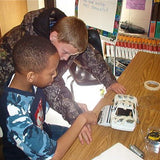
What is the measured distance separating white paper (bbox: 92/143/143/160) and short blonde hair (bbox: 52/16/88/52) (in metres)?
0.54

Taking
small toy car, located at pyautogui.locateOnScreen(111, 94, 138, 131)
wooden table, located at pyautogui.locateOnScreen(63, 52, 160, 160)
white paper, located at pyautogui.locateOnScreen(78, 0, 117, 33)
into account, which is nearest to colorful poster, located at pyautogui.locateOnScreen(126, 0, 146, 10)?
white paper, located at pyautogui.locateOnScreen(78, 0, 117, 33)

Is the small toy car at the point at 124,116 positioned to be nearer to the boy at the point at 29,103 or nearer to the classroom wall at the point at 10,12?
the boy at the point at 29,103

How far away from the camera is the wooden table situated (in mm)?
849

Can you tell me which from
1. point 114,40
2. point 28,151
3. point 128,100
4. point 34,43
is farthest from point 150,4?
point 28,151

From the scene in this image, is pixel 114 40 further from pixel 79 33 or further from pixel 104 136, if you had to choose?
pixel 104 136

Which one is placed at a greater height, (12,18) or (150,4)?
(150,4)

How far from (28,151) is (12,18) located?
10.2 ft

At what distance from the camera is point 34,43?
85 cm

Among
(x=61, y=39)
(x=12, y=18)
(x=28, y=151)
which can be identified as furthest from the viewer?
(x=12, y=18)

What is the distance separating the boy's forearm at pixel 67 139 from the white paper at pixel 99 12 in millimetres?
1314

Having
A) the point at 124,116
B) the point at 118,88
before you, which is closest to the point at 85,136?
the point at 124,116

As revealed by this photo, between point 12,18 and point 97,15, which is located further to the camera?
point 12,18

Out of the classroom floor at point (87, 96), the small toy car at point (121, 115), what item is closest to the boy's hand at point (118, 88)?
the small toy car at point (121, 115)

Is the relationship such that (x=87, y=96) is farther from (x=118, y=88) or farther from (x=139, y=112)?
(x=139, y=112)
